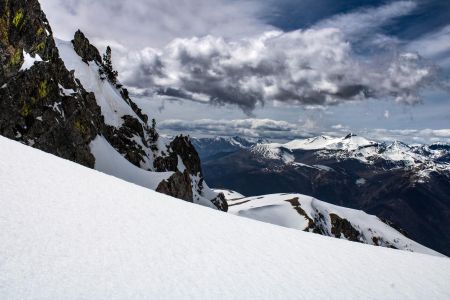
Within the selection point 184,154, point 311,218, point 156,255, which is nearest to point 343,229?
point 311,218

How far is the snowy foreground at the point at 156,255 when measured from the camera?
8.67 metres

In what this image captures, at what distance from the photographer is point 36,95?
2250 inches

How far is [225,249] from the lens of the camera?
12.6m

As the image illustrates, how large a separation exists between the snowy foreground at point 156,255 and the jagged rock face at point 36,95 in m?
39.1

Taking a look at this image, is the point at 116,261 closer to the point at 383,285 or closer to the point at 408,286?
the point at 383,285

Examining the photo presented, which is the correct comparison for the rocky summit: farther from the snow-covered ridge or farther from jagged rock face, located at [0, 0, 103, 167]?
the snow-covered ridge

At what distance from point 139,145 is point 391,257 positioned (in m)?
93.1

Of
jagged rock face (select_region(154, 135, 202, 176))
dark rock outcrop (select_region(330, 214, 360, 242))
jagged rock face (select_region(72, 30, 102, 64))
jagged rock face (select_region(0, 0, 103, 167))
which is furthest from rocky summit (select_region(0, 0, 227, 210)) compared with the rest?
dark rock outcrop (select_region(330, 214, 360, 242))

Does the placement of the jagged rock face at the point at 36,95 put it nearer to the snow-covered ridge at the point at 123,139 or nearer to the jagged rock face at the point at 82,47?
the snow-covered ridge at the point at 123,139

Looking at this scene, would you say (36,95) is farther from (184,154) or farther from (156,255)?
(184,154)

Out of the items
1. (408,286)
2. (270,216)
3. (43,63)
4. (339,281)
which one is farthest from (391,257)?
(270,216)

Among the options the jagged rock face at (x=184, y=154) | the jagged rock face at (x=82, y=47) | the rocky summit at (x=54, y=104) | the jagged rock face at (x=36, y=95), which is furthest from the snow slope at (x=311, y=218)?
the jagged rock face at (x=36, y=95)

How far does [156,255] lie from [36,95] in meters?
55.3

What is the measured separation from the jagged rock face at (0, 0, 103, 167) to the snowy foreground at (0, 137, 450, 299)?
39.1 m
